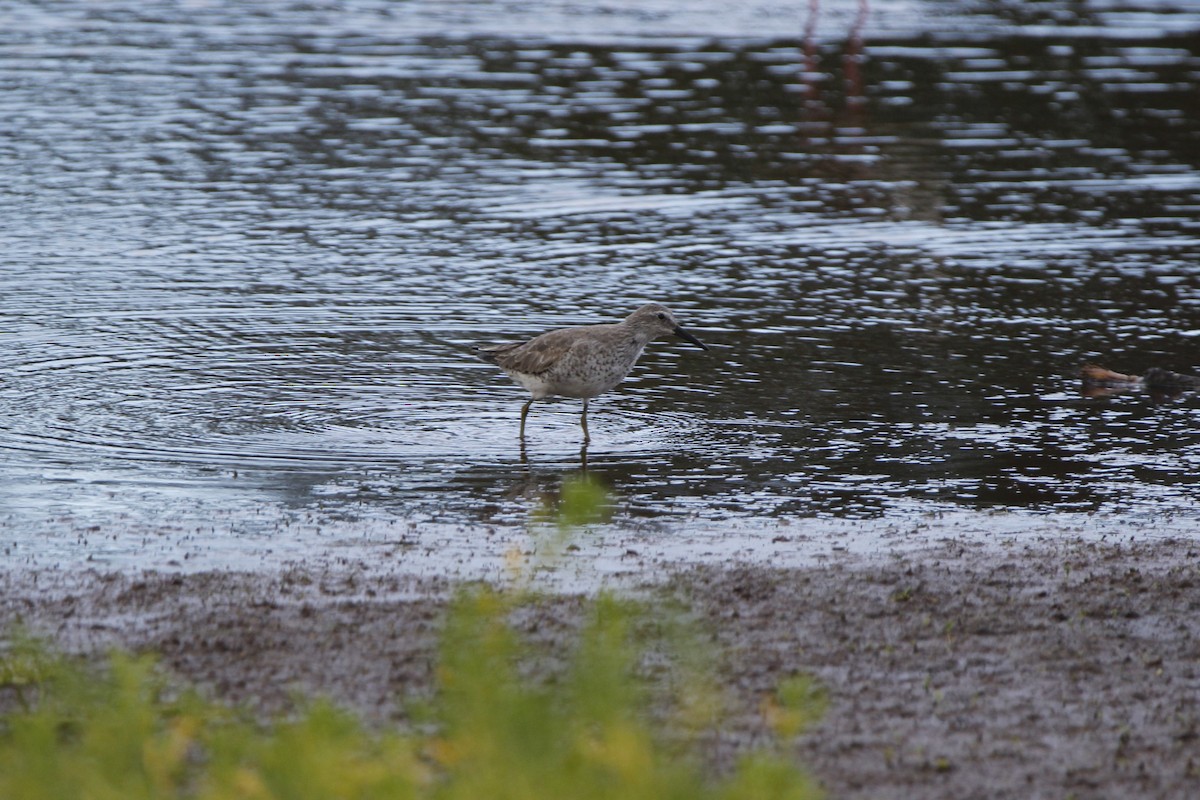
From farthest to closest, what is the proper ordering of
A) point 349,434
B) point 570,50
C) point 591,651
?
point 570,50
point 349,434
point 591,651

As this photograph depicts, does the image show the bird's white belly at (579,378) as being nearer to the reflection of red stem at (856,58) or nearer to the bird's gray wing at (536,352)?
the bird's gray wing at (536,352)

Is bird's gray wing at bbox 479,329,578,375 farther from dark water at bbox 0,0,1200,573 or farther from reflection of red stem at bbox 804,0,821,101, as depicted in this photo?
reflection of red stem at bbox 804,0,821,101

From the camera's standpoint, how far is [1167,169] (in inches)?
922

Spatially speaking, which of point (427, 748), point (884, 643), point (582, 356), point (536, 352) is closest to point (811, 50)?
point (536, 352)

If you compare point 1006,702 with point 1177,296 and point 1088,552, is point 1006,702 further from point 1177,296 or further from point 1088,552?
point 1177,296

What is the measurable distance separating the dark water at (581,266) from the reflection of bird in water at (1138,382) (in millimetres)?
216

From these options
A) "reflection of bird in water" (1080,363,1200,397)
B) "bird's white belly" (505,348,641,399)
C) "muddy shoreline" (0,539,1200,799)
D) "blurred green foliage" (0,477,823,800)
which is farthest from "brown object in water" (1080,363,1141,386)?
"blurred green foliage" (0,477,823,800)

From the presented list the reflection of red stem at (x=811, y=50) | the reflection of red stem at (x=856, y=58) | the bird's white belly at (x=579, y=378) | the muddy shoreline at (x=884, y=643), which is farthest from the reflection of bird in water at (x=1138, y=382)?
the reflection of red stem at (x=811, y=50)

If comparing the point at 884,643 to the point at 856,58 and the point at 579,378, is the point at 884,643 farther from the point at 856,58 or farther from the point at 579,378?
the point at 856,58

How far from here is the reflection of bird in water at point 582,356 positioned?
12211mm

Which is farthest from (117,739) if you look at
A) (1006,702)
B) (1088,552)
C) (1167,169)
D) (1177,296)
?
(1167,169)

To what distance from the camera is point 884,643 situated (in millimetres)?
8320

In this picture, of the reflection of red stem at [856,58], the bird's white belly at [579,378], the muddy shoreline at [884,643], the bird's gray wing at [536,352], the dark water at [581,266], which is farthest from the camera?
the reflection of red stem at [856,58]

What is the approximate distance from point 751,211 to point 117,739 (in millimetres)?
15489
